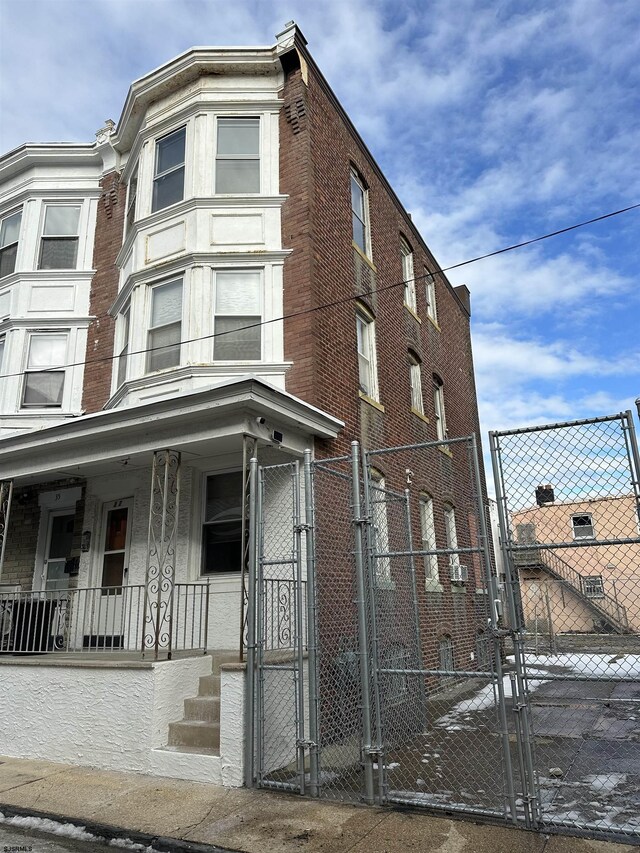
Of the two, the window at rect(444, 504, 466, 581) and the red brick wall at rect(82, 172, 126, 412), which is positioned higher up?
the red brick wall at rect(82, 172, 126, 412)

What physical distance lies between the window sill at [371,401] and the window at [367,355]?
138 millimetres

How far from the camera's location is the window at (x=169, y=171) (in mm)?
11663

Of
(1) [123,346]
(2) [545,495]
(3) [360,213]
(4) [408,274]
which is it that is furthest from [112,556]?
(4) [408,274]

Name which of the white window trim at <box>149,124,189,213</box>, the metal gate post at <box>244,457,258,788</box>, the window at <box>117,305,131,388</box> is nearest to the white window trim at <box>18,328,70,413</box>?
the window at <box>117,305,131,388</box>

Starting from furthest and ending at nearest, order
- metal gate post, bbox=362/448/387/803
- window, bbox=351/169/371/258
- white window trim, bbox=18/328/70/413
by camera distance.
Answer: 1. window, bbox=351/169/371/258
2. white window trim, bbox=18/328/70/413
3. metal gate post, bbox=362/448/387/803

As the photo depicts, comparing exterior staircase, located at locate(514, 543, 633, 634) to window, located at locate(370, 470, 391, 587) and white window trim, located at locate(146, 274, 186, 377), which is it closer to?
window, located at locate(370, 470, 391, 587)

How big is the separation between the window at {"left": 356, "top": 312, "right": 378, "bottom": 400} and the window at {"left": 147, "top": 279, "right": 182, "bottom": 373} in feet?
10.5

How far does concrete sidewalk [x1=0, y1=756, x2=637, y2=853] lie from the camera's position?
4.47 m

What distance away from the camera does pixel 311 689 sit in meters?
5.86

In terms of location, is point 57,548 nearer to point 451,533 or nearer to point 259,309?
point 259,309

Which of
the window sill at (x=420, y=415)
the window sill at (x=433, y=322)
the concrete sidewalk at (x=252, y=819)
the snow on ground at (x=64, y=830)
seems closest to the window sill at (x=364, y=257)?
the window sill at (x=420, y=415)

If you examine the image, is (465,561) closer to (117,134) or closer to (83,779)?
(83,779)

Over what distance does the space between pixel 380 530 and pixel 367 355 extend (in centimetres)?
412

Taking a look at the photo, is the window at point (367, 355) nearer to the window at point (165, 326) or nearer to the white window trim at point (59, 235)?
the window at point (165, 326)
